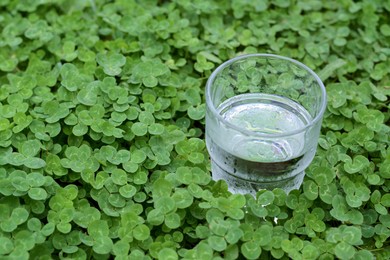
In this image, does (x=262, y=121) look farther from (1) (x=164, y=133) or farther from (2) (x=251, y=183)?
(1) (x=164, y=133)

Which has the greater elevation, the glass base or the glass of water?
the glass of water

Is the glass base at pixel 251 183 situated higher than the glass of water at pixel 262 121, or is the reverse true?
the glass of water at pixel 262 121

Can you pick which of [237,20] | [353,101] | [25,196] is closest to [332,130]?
[353,101]

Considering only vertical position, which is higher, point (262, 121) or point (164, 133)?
point (262, 121)

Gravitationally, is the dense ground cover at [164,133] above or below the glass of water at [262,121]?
below

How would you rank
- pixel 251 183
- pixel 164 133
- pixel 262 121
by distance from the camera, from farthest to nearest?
pixel 164 133 → pixel 262 121 → pixel 251 183

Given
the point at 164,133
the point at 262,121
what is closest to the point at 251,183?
the point at 262,121
